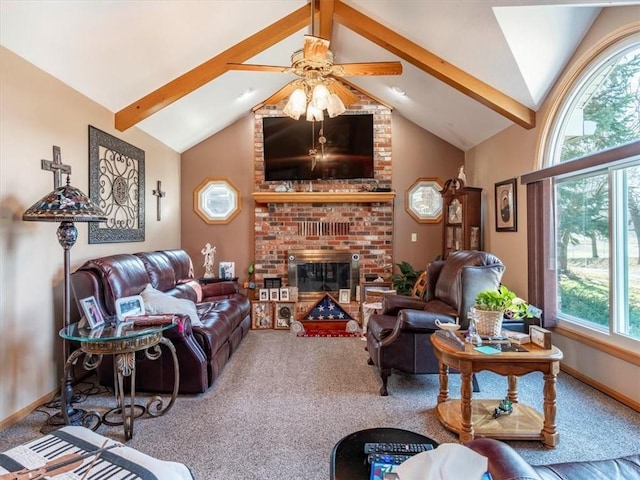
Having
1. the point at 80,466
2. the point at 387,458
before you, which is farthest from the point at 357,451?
the point at 80,466

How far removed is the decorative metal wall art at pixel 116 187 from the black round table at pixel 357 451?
9.75 ft

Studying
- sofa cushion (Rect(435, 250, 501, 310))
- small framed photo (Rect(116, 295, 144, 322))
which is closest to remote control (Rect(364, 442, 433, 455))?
sofa cushion (Rect(435, 250, 501, 310))

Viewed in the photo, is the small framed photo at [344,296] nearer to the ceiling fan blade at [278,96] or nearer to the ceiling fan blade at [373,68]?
the ceiling fan blade at [278,96]

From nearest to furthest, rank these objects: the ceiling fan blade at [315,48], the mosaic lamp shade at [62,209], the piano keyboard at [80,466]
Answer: the piano keyboard at [80,466], the mosaic lamp shade at [62,209], the ceiling fan blade at [315,48]

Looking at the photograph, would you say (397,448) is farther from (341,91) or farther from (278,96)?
(278,96)

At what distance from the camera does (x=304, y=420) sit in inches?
94.1

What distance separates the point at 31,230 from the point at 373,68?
9.33 feet

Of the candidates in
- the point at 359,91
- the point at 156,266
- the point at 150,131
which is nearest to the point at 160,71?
the point at 150,131

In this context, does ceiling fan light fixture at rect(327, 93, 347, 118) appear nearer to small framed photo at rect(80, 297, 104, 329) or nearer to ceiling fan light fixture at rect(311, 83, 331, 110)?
ceiling fan light fixture at rect(311, 83, 331, 110)

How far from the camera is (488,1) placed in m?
2.63

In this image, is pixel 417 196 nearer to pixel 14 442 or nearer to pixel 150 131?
pixel 150 131

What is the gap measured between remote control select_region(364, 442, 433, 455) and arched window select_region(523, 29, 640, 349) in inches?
90.3

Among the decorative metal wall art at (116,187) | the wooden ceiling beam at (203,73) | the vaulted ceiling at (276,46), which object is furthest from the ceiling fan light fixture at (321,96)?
the decorative metal wall art at (116,187)

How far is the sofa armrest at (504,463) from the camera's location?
2.92 ft
